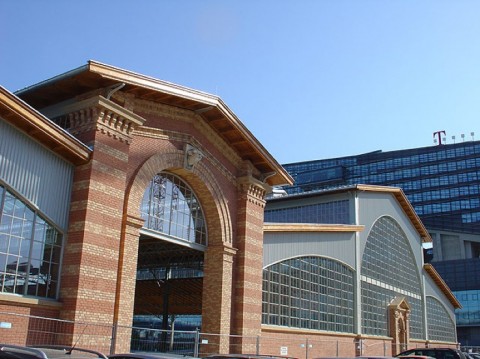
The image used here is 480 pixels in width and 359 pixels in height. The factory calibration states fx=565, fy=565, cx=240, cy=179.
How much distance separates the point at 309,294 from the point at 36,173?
1643cm

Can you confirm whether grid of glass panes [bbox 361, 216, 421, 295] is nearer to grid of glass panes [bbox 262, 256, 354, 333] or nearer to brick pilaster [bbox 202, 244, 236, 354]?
grid of glass panes [bbox 262, 256, 354, 333]

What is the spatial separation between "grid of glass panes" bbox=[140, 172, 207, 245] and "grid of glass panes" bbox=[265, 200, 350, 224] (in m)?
14.5

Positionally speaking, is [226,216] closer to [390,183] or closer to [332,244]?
[332,244]

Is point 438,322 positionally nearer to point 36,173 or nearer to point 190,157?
point 190,157

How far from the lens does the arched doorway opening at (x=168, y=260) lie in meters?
19.4

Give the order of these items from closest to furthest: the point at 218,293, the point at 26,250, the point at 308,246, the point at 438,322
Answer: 1. the point at 26,250
2. the point at 218,293
3. the point at 308,246
4. the point at 438,322

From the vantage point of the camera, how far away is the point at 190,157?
65.9 feet

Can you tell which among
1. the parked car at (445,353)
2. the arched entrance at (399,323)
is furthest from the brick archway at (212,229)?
the arched entrance at (399,323)

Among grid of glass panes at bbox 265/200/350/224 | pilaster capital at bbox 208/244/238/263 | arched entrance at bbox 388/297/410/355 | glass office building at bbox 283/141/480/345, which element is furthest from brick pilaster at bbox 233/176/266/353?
glass office building at bbox 283/141/480/345

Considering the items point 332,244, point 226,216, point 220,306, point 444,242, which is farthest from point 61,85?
point 444,242

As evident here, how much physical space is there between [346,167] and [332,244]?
101254 millimetres

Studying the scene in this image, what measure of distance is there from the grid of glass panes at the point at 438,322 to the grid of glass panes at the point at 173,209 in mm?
30826

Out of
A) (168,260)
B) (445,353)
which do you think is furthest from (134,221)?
(445,353)

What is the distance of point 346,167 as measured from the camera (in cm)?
12950
